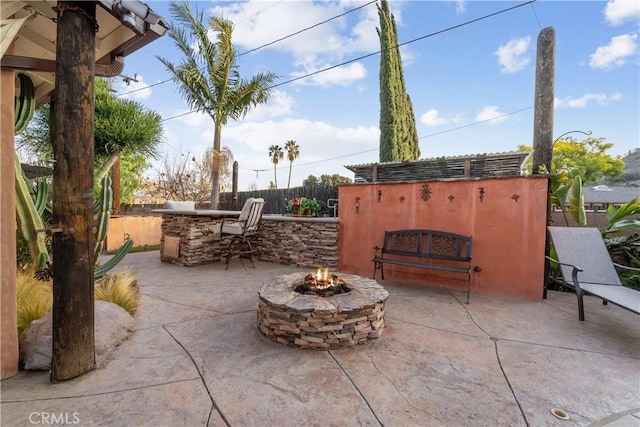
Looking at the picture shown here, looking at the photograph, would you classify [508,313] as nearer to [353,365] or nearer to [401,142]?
[353,365]

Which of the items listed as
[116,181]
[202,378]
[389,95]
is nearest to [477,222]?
[202,378]

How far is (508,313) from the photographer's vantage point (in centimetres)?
322

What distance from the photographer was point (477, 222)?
13.6 feet

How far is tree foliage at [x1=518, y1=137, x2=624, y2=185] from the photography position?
1994 centimetres

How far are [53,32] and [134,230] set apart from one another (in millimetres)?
7090

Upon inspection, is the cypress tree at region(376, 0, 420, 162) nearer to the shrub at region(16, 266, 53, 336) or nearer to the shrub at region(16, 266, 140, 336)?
the shrub at region(16, 266, 140, 336)

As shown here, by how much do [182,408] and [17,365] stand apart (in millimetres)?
1447

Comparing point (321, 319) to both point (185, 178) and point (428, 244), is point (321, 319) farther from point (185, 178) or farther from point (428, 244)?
point (185, 178)

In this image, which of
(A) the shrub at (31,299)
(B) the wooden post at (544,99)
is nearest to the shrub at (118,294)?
(A) the shrub at (31,299)

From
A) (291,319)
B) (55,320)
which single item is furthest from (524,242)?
(55,320)

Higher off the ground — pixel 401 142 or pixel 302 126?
pixel 302 126

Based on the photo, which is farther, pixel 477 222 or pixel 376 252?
pixel 376 252

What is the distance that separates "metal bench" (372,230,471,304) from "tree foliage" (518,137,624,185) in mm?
20536

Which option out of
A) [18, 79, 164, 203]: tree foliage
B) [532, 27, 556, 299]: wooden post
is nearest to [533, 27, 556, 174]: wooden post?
[532, 27, 556, 299]: wooden post
